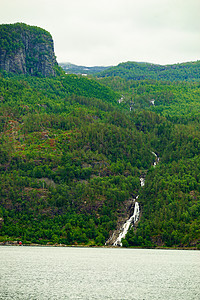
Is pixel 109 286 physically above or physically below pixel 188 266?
above

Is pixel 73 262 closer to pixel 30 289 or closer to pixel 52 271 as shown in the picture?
pixel 52 271

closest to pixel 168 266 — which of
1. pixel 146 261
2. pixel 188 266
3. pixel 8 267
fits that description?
pixel 188 266

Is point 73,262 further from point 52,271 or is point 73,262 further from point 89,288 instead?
point 89,288

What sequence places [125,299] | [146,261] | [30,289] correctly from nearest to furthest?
1. [125,299]
2. [30,289]
3. [146,261]

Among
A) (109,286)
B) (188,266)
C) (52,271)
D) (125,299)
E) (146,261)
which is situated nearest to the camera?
(125,299)

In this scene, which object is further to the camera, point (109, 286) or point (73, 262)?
point (73, 262)

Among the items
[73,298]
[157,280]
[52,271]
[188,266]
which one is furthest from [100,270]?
[73,298]
